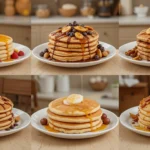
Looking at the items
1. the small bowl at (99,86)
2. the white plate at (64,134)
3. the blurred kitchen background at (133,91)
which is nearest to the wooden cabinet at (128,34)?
the blurred kitchen background at (133,91)

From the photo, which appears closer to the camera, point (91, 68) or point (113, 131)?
point (91, 68)

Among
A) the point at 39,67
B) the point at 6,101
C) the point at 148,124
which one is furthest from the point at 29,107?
the point at 148,124

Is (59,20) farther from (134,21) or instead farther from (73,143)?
(73,143)

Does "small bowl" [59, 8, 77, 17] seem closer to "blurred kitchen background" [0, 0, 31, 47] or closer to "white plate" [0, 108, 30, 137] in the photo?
"blurred kitchen background" [0, 0, 31, 47]

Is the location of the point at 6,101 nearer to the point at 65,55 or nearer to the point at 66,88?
the point at 65,55

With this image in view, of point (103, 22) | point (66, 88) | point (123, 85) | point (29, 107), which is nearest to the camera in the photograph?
point (29, 107)

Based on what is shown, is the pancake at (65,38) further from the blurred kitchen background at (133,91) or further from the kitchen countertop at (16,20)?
the blurred kitchen background at (133,91)
